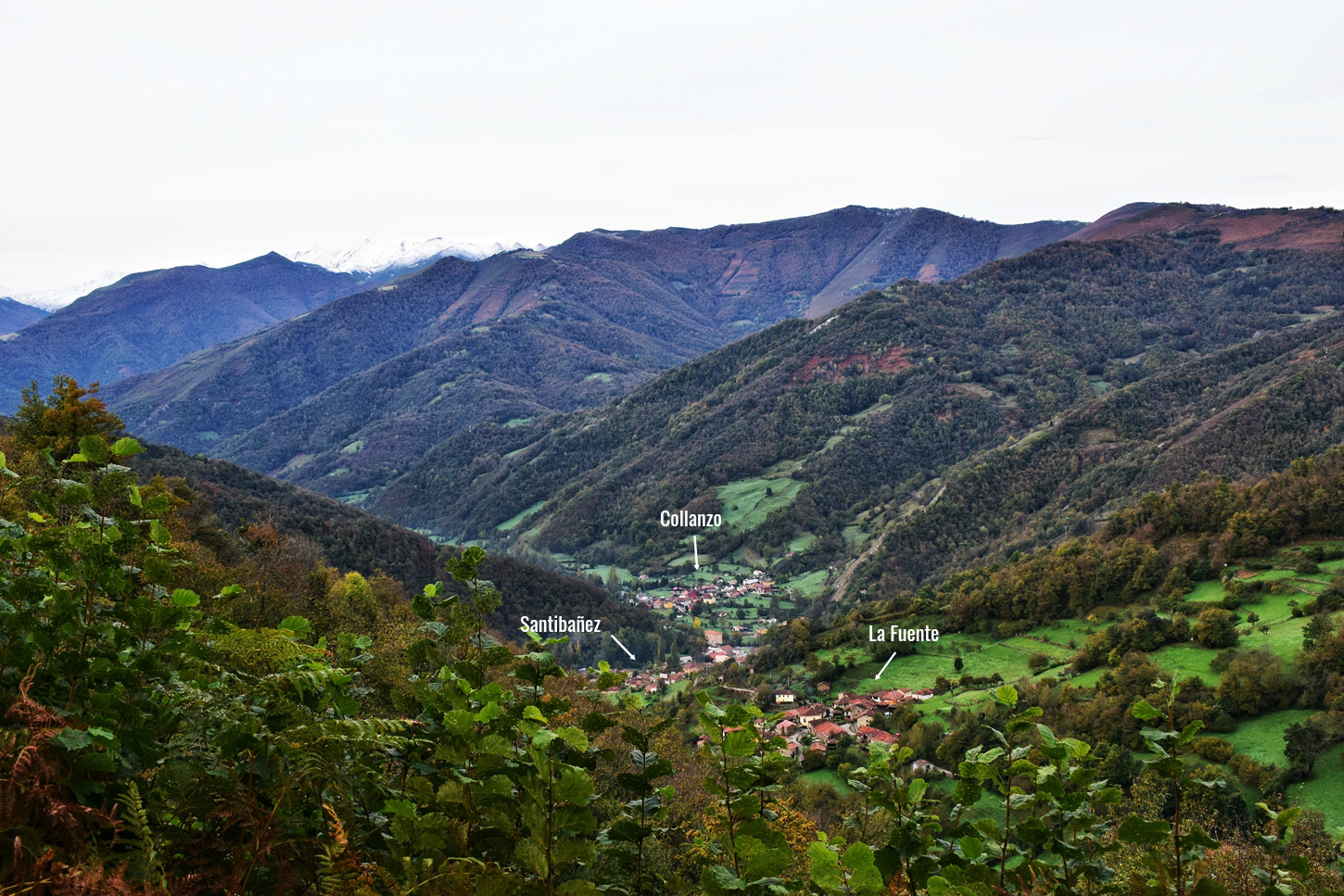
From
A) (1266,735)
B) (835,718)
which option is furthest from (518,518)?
(1266,735)

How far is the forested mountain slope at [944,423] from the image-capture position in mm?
85625

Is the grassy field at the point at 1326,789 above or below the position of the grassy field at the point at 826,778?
above

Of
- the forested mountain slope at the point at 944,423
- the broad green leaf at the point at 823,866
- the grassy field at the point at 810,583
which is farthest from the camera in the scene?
the grassy field at the point at 810,583

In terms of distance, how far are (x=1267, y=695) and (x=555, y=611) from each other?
5021cm

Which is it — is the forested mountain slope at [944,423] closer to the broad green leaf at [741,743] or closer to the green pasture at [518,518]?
the green pasture at [518,518]

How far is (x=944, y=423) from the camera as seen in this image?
439 ft

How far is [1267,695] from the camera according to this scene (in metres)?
28.7

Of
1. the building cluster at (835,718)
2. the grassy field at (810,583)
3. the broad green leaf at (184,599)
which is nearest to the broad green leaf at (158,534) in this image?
the broad green leaf at (184,599)

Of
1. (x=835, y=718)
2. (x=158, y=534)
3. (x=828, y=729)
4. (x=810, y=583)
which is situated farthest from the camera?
(x=810, y=583)

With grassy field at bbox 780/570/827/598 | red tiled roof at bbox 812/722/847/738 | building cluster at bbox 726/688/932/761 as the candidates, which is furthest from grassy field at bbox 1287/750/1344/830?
grassy field at bbox 780/570/827/598

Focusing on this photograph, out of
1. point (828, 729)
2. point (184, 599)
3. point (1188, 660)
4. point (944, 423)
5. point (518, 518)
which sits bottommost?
point (518, 518)

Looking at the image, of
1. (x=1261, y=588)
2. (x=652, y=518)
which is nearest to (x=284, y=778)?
(x=1261, y=588)

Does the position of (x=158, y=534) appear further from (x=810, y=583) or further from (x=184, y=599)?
(x=810, y=583)

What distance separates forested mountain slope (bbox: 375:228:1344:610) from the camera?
281 ft
